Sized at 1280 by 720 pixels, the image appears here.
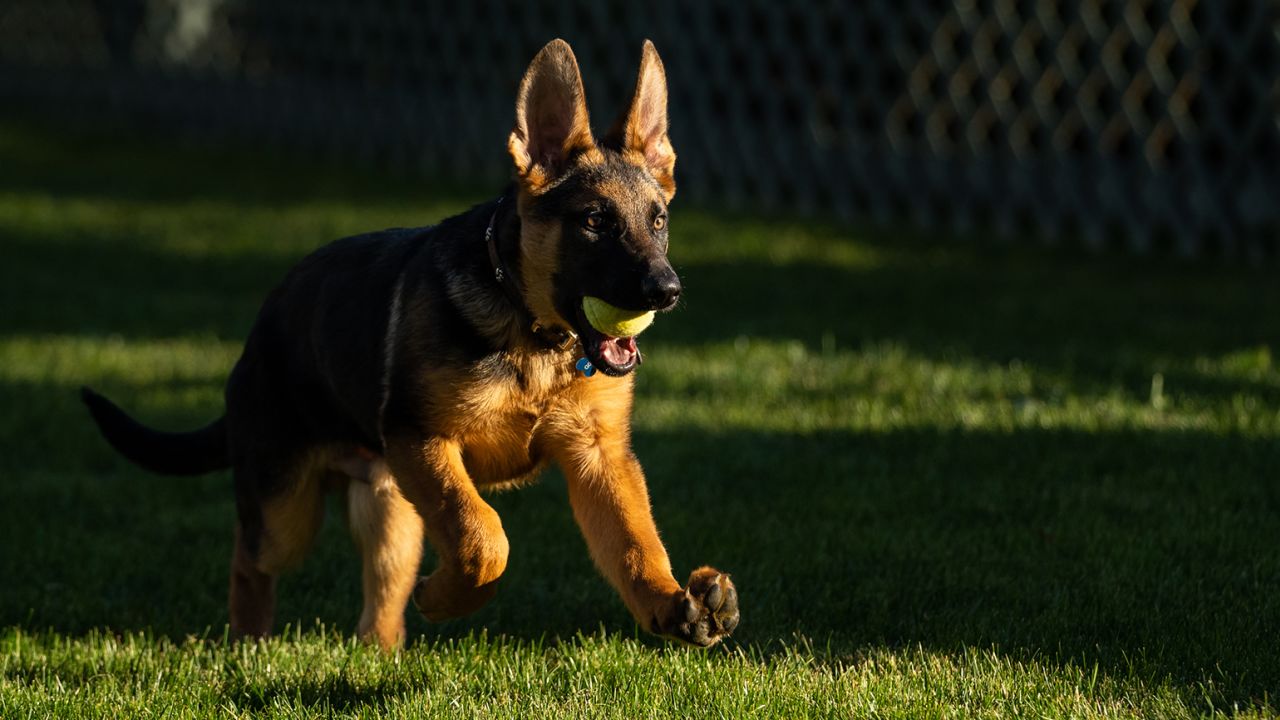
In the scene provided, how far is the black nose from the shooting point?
3375 millimetres

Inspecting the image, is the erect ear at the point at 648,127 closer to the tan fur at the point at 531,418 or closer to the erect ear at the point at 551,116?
the tan fur at the point at 531,418

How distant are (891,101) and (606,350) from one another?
8.29m

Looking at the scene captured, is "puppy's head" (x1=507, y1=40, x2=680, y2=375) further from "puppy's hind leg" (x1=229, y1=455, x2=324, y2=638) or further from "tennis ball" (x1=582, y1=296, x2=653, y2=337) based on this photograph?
"puppy's hind leg" (x1=229, y1=455, x2=324, y2=638)

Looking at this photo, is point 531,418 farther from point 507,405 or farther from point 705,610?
point 705,610

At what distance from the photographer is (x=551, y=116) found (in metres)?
3.82

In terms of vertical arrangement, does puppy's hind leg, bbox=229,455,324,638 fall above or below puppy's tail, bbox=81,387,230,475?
below

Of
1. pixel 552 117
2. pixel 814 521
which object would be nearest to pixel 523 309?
pixel 552 117

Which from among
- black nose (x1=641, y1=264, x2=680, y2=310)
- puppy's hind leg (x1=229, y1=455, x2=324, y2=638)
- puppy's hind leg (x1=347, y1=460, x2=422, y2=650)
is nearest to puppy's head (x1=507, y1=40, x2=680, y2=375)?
black nose (x1=641, y1=264, x2=680, y2=310)

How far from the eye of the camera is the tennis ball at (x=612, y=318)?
348 cm

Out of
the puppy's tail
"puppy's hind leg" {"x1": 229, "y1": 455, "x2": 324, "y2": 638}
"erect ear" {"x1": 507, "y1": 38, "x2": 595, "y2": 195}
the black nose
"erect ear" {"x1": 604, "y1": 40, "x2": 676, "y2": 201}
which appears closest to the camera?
the black nose

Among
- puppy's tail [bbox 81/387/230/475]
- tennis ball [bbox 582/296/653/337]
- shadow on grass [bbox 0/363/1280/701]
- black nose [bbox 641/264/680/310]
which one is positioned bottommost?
shadow on grass [bbox 0/363/1280/701]

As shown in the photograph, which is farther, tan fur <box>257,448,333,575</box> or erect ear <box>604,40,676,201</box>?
tan fur <box>257,448,333,575</box>

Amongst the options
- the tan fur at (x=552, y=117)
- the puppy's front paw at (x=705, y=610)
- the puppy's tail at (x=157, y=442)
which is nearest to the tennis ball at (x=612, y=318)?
the tan fur at (x=552, y=117)

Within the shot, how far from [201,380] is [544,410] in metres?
3.66
